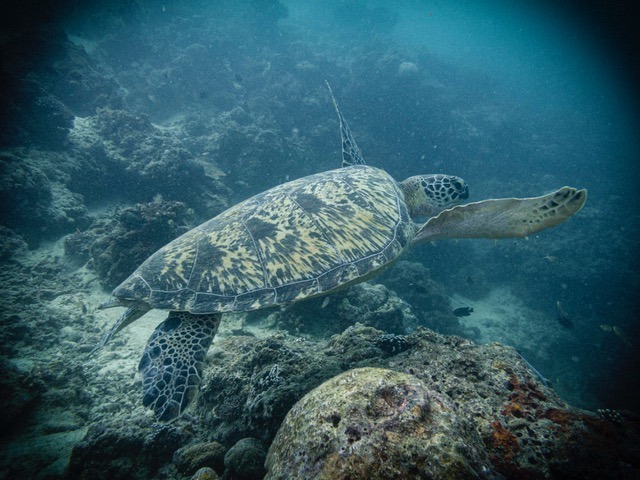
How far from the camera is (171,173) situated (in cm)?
822

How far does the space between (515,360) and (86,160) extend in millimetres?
11292

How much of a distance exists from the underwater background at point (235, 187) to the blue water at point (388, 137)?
0.36ft

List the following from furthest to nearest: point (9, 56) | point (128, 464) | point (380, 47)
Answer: point (380, 47) → point (9, 56) → point (128, 464)

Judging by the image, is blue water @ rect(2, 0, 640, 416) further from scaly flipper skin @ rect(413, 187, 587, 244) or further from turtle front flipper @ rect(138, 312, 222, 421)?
scaly flipper skin @ rect(413, 187, 587, 244)

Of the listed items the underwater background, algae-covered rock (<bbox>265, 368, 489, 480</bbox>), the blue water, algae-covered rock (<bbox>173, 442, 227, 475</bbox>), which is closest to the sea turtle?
algae-covered rock (<bbox>173, 442, 227, 475</bbox>)

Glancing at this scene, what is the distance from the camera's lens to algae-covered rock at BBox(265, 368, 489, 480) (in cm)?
115

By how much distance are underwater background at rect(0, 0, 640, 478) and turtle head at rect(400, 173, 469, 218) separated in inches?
89.0

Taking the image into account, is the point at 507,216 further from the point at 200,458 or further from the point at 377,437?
the point at 200,458

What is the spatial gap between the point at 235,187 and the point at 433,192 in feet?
27.5

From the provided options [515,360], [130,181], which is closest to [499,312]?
[515,360]

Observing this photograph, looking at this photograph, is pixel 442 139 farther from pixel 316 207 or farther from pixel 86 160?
pixel 86 160

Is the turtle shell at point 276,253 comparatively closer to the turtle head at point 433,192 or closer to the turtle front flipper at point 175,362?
the turtle front flipper at point 175,362

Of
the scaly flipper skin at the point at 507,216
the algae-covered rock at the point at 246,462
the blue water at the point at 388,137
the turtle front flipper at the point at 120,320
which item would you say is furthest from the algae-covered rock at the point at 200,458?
the blue water at the point at 388,137

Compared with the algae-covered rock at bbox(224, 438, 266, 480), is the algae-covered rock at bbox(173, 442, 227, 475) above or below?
below
